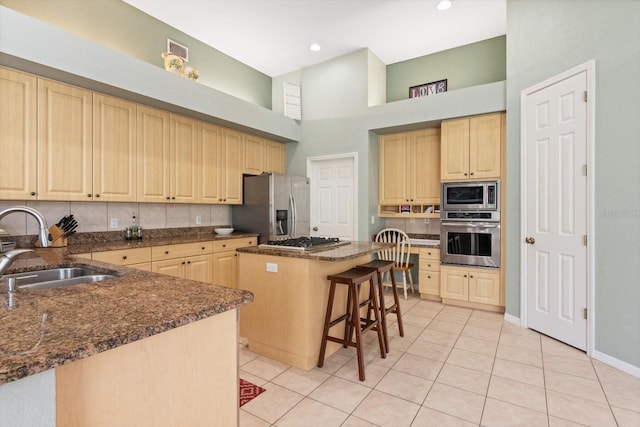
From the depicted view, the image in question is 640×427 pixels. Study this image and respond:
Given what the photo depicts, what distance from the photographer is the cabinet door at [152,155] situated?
3.56 metres

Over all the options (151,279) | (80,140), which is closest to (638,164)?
(151,279)

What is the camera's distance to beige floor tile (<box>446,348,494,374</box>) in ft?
8.34

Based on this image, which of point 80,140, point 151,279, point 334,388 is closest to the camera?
point 151,279

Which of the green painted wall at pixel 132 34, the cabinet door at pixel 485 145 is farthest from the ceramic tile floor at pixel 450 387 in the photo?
the green painted wall at pixel 132 34

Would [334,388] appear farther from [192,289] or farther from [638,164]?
[638,164]

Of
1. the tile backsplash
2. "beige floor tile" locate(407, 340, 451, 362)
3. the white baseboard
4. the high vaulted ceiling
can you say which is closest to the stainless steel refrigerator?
the tile backsplash

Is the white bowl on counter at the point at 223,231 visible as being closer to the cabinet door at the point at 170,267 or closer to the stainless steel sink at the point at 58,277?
the cabinet door at the point at 170,267

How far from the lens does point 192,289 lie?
1337 mm

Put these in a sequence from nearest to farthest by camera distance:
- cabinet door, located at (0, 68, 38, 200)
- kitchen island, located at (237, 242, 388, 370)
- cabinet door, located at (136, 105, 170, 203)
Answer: kitchen island, located at (237, 242, 388, 370), cabinet door, located at (0, 68, 38, 200), cabinet door, located at (136, 105, 170, 203)

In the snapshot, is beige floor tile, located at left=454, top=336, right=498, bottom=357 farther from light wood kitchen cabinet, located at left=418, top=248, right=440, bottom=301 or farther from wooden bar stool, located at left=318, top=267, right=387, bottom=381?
light wood kitchen cabinet, located at left=418, top=248, right=440, bottom=301

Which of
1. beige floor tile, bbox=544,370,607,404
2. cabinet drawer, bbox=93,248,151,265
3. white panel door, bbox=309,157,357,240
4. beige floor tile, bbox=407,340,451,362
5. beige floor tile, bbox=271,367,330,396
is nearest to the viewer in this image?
beige floor tile, bbox=544,370,607,404

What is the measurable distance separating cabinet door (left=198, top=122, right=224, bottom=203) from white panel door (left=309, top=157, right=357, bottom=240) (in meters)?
1.55

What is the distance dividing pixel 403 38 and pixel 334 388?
15.0 feet

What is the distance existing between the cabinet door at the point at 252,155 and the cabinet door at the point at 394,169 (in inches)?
75.7
